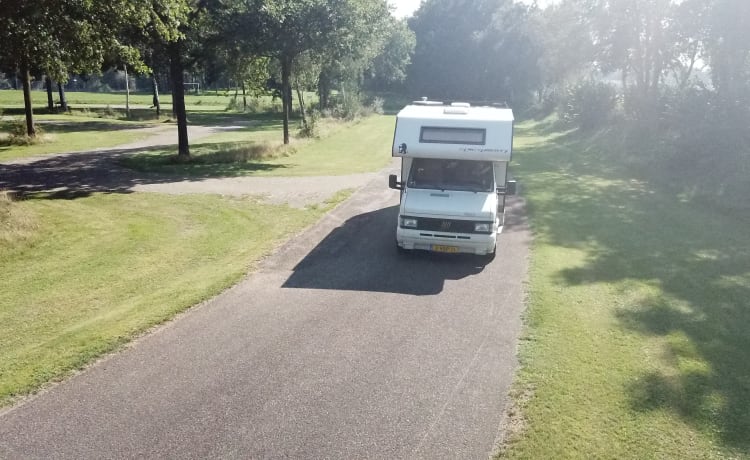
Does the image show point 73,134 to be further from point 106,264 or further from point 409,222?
point 409,222

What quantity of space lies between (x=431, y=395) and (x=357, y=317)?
8.37ft

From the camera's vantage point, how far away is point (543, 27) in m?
57.4

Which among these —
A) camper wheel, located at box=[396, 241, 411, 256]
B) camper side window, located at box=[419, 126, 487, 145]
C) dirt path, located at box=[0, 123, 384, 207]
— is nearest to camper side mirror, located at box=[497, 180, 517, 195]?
camper side window, located at box=[419, 126, 487, 145]

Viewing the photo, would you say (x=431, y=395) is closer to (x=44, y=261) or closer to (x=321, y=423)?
(x=321, y=423)

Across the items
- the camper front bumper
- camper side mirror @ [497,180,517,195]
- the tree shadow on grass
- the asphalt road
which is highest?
camper side mirror @ [497,180,517,195]

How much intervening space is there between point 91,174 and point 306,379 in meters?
18.4

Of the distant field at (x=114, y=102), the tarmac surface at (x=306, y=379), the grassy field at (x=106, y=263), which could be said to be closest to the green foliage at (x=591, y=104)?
the grassy field at (x=106, y=263)

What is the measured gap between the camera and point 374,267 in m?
11.5

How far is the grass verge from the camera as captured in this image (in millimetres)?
7953

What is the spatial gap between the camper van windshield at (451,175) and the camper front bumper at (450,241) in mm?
1257

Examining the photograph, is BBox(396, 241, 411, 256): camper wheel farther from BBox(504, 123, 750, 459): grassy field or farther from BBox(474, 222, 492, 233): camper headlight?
BBox(504, 123, 750, 459): grassy field

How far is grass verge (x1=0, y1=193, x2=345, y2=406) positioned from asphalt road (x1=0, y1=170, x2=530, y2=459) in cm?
55

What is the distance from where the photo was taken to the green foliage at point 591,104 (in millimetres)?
35812

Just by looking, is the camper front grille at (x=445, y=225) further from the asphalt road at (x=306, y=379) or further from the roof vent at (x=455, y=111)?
the roof vent at (x=455, y=111)
